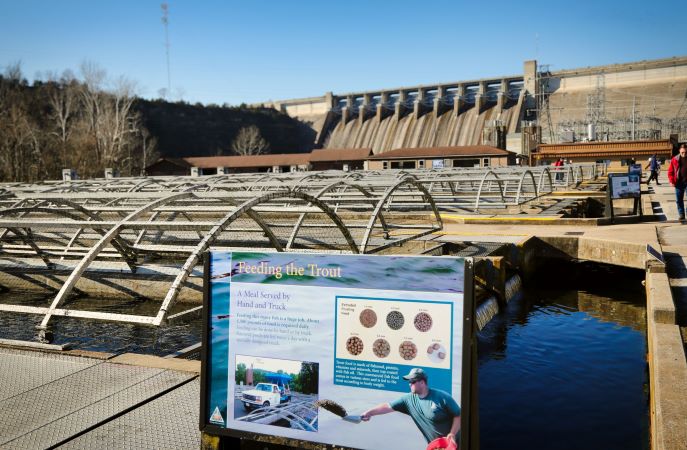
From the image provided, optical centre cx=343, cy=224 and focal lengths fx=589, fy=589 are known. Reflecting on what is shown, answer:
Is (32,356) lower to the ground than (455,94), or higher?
lower

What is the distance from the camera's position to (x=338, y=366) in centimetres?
281

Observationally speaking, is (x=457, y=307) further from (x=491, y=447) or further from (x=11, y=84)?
(x=11, y=84)

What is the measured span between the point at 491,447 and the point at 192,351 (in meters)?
2.83

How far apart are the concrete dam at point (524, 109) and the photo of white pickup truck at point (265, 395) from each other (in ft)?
Result: 214

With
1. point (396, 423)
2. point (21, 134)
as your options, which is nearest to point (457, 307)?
point (396, 423)

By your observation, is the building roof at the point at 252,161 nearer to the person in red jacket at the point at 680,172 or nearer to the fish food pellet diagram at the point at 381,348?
the person in red jacket at the point at 680,172

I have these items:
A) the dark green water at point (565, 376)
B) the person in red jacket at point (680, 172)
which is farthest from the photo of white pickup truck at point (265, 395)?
the person in red jacket at point (680, 172)

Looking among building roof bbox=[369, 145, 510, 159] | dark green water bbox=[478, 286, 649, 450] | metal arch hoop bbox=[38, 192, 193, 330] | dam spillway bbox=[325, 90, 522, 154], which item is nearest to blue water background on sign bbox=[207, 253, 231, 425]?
dark green water bbox=[478, 286, 649, 450]

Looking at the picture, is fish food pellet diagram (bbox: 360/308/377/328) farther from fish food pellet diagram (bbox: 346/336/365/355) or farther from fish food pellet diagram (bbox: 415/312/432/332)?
fish food pellet diagram (bbox: 415/312/432/332)

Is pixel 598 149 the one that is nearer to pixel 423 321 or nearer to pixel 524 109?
pixel 524 109

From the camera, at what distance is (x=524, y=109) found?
8688cm

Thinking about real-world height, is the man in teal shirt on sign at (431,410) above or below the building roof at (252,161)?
below

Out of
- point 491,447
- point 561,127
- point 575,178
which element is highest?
point 561,127

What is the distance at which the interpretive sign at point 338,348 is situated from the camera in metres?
2.64
